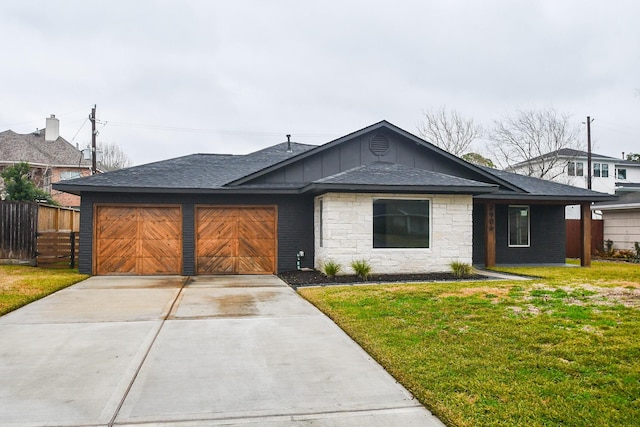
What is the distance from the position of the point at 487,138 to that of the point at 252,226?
28.2m

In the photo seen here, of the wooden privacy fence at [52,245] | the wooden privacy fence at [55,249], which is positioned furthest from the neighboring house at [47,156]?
the wooden privacy fence at [55,249]

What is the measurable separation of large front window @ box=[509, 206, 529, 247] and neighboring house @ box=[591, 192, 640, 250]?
5.64m

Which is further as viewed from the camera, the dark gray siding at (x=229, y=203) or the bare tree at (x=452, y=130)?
the bare tree at (x=452, y=130)

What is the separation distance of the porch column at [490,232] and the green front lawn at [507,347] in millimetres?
5960

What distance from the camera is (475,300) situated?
8.80 meters

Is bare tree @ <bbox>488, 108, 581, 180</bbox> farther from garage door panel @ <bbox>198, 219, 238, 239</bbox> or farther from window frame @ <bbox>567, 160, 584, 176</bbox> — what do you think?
garage door panel @ <bbox>198, 219, 238, 239</bbox>

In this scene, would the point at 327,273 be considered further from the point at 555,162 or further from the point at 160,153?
the point at 160,153

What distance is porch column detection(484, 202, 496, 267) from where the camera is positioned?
1606 centimetres

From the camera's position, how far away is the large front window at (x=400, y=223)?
13.4 meters

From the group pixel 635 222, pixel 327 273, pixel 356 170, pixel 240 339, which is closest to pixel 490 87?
pixel 635 222

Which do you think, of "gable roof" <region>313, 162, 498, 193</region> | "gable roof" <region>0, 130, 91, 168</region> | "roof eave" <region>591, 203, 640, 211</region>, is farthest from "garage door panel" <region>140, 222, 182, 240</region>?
"gable roof" <region>0, 130, 91, 168</region>

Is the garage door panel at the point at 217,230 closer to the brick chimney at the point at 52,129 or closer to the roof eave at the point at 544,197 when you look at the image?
the roof eave at the point at 544,197

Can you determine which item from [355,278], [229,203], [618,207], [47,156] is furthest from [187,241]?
[47,156]

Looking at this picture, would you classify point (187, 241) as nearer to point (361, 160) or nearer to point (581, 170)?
point (361, 160)
